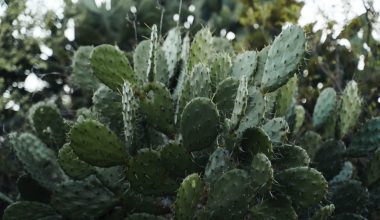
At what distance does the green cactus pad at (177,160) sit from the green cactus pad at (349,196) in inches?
34.8

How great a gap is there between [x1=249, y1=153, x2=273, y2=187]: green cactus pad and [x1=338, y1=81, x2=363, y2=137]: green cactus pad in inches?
38.0

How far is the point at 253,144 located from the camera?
266 centimetres

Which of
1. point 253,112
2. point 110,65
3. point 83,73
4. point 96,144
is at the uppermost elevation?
point 83,73

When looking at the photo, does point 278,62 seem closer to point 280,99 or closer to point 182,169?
point 280,99

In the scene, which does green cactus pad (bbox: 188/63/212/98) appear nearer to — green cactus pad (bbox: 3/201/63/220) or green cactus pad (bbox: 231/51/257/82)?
green cactus pad (bbox: 231/51/257/82)

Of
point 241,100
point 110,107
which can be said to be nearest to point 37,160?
point 110,107

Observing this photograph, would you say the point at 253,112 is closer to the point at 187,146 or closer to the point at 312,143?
the point at 187,146

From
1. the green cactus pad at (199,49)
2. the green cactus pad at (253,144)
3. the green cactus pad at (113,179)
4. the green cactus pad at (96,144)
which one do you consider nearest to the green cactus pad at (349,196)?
the green cactus pad at (253,144)

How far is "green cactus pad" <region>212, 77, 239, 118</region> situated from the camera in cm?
279

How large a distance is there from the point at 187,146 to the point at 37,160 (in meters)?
1.05

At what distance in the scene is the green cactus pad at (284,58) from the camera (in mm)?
2852

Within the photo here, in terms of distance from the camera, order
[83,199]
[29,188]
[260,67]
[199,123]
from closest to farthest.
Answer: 1. [199,123]
2. [83,199]
3. [260,67]
4. [29,188]

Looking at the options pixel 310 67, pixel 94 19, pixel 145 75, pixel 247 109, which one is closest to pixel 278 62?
pixel 247 109

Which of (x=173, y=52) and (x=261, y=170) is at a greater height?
(x=173, y=52)
